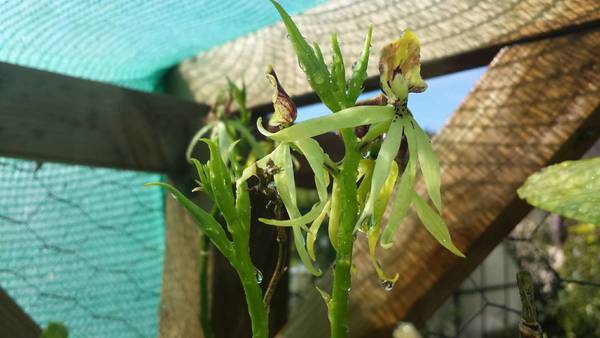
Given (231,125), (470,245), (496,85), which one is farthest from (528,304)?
(231,125)

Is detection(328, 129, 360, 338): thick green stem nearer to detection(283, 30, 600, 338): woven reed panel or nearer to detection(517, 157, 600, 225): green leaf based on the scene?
detection(517, 157, 600, 225): green leaf

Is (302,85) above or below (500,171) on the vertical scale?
above

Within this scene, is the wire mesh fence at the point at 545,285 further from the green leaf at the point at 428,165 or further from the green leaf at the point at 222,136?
the green leaf at the point at 428,165

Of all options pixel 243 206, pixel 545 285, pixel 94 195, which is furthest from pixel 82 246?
pixel 545 285

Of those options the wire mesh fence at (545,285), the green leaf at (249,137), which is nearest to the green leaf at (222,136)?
the green leaf at (249,137)

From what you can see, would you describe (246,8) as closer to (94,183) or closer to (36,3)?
(36,3)

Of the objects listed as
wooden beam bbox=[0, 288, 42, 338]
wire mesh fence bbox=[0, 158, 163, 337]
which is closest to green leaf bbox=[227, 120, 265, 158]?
wire mesh fence bbox=[0, 158, 163, 337]

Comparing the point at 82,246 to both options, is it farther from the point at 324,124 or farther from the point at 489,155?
the point at 324,124
